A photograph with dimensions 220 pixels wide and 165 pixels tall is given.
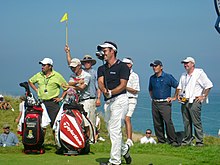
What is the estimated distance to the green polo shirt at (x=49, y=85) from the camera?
35.7ft

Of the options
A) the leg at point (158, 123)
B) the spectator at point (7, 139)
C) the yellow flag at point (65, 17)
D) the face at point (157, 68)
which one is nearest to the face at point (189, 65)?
the face at point (157, 68)

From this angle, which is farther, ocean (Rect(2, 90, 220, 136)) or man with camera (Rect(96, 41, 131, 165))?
ocean (Rect(2, 90, 220, 136))

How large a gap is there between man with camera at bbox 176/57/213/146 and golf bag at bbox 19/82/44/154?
362 centimetres

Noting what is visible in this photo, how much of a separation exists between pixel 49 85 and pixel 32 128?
1.30 m

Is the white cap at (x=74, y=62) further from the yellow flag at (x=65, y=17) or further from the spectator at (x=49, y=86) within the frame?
the yellow flag at (x=65, y=17)

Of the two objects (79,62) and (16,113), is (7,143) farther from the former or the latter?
(16,113)

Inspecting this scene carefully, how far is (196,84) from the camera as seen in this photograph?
11.5 metres

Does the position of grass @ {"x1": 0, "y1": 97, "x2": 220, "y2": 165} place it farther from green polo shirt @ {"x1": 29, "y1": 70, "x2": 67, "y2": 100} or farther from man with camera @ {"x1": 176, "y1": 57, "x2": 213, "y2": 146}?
green polo shirt @ {"x1": 29, "y1": 70, "x2": 67, "y2": 100}

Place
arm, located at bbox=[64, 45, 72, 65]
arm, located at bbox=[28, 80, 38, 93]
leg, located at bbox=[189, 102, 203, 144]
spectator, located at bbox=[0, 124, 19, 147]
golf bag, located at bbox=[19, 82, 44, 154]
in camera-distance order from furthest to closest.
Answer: spectator, located at bbox=[0, 124, 19, 147] < arm, located at bbox=[64, 45, 72, 65] < leg, located at bbox=[189, 102, 203, 144] < arm, located at bbox=[28, 80, 38, 93] < golf bag, located at bbox=[19, 82, 44, 154]

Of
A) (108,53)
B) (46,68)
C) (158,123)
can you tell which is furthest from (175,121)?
(108,53)

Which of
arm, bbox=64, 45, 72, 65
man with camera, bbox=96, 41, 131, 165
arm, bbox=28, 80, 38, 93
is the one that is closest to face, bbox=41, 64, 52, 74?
arm, bbox=28, 80, 38, 93

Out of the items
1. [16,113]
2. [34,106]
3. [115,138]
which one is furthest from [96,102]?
[16,113]

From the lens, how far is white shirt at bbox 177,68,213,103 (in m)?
11.5

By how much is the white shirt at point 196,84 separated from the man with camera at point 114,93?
3533 mm
